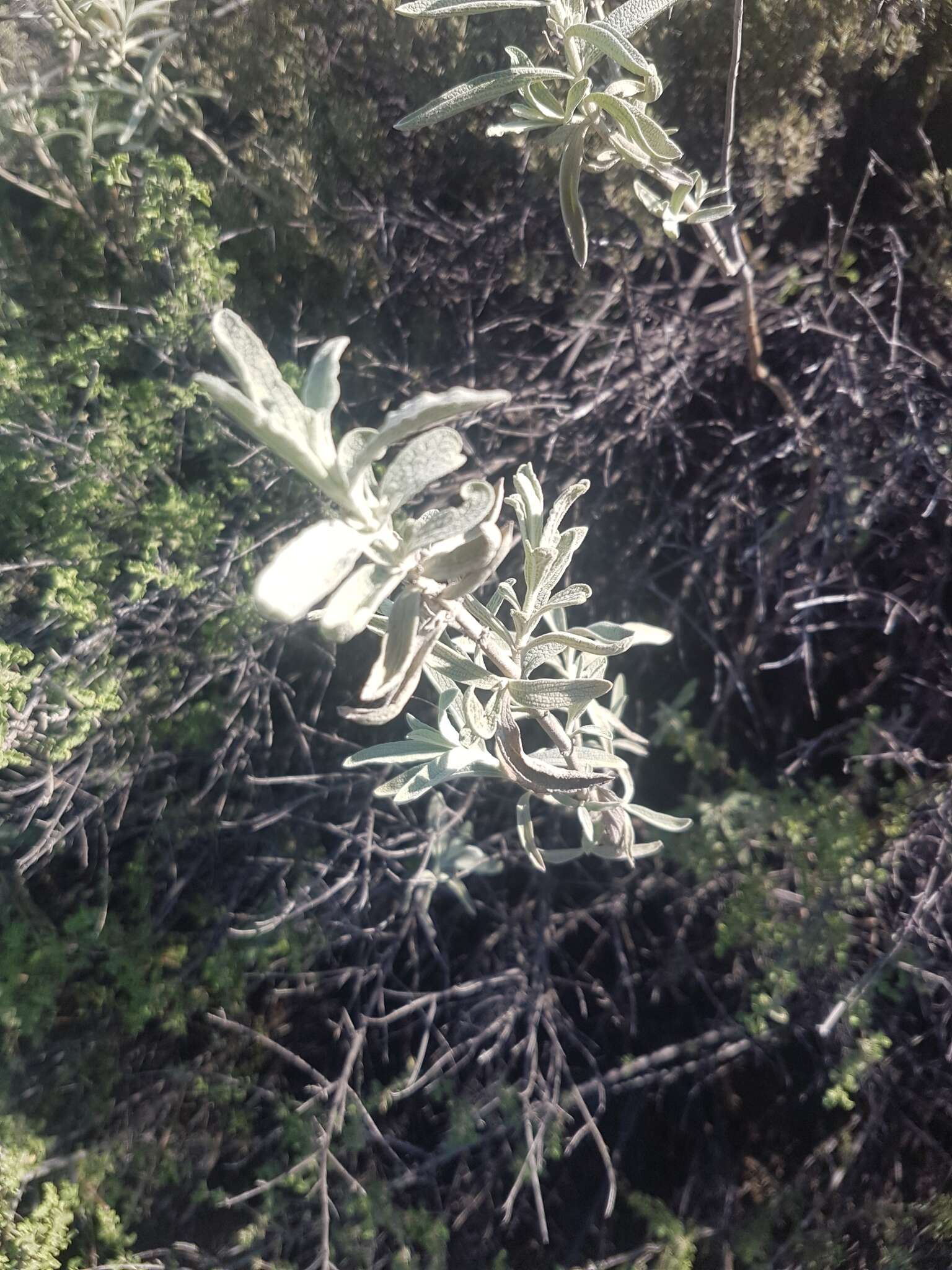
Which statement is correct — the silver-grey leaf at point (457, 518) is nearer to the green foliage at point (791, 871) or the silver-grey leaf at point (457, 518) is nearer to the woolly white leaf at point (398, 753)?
the woolly white leaf at point (398, 753)

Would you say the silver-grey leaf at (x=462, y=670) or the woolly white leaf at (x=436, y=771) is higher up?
the silver-grey leaf at (x=462, y=670)

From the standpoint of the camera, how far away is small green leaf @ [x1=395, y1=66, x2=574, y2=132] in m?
1.06

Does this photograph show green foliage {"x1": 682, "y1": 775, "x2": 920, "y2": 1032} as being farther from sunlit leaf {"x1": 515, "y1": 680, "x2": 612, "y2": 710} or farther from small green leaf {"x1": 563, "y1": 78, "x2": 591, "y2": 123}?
small green leaf {"x1": 563, "y1": 78, "x2": 591, "y2": 123}

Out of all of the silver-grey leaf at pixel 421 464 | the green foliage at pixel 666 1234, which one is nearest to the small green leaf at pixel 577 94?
the silver-grey leaf at pixel 421 464

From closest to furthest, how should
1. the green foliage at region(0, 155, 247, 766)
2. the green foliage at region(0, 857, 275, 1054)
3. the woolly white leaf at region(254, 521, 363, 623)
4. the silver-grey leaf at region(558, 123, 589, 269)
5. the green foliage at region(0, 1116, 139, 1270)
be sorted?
1. the woolly white leaf at region(254, 521, 363, 623)
2. the silver-grey leaf at region(558, 123, 589, 269)
3. the green foliage at region(0, 155, 247, 766)
4. the green foliage at region(0, 1116, 139, 1270)
5. the green foliage at region(0, 857, 275, 1054)

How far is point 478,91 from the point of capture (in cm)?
107

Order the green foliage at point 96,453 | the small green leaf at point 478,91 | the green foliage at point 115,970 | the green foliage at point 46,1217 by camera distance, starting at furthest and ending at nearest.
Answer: the green foliage at point 115,970 → the green foliage at point 46,1217 → the green foliage at point 96,453 → the small green leaf at point 478,91

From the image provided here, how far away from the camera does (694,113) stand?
1.66 metres

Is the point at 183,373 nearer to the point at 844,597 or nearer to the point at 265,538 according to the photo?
the point at 265,538

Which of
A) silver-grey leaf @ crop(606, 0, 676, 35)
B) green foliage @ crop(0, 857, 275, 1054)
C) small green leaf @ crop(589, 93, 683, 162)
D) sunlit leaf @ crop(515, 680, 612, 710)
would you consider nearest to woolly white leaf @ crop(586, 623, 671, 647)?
sunlit leaf @ crop(515, 680, 612, 710)

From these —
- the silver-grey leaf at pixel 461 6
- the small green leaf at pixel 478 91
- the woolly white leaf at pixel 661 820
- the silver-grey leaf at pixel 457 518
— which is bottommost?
the woolly white leaf at pixel 661 820

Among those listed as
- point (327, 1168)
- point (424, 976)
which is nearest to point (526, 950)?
point (424, 976)

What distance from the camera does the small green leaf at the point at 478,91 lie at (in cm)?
106

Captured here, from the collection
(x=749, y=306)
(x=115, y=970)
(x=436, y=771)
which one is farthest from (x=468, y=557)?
(x=115, y=970)
